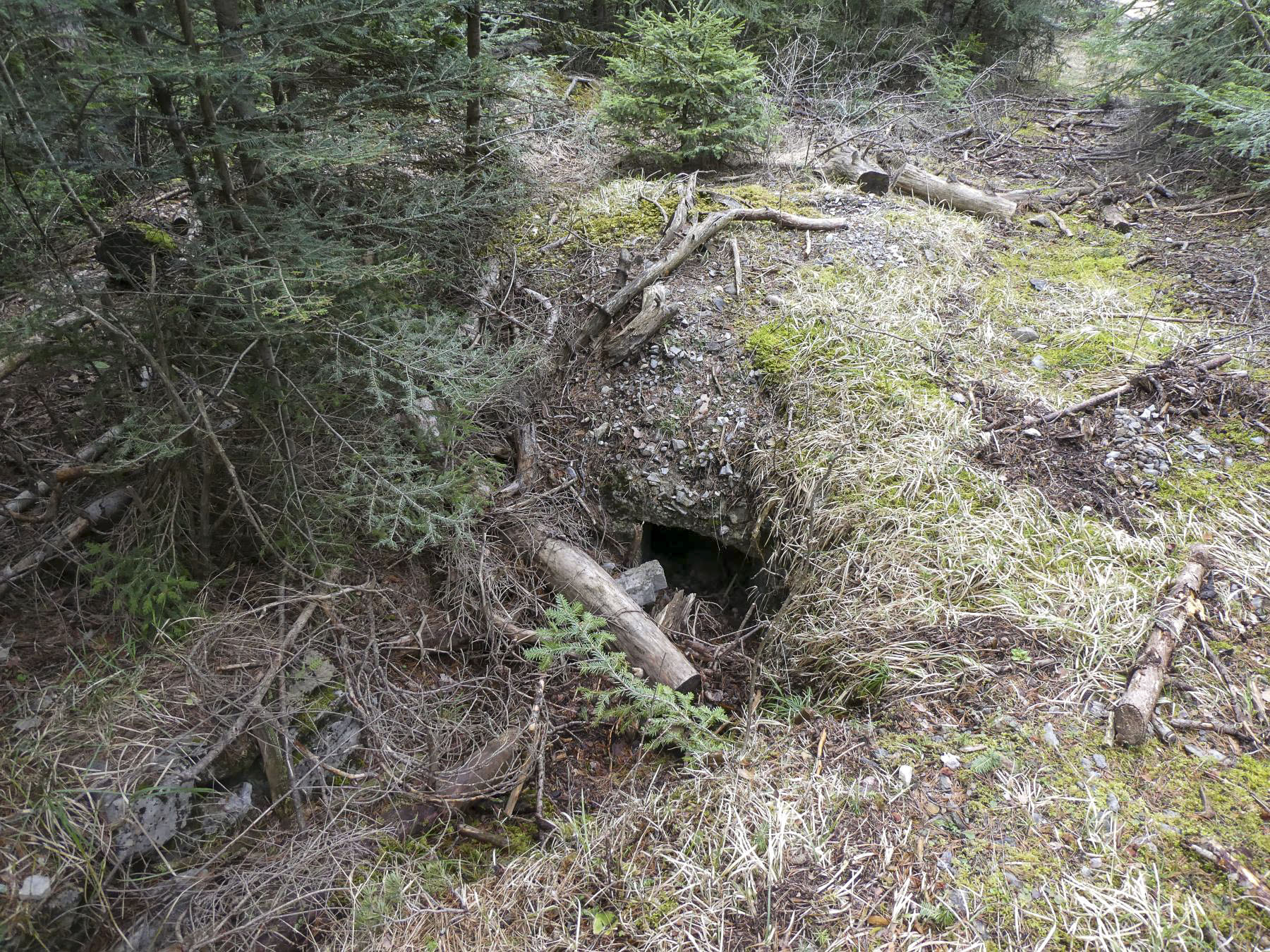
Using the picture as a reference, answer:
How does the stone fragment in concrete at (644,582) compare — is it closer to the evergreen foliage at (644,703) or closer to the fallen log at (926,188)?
the evergreen foliage at (644,703)

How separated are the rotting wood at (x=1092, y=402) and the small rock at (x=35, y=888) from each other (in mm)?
4963

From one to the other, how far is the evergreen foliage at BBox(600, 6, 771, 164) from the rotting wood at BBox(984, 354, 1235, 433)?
4.01m

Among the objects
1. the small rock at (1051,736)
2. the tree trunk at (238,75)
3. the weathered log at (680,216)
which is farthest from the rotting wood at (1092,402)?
the tree trunk at (238,75)

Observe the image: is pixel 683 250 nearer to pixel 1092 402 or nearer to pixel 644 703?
pixel 1092 402

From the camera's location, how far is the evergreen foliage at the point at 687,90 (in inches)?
230

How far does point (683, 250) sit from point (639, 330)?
102cm

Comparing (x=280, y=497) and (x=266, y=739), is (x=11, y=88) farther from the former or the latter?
(x=266, y=739)

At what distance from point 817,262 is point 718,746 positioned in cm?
420

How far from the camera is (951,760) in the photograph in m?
2.60

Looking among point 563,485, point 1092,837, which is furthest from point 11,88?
point 1092,837

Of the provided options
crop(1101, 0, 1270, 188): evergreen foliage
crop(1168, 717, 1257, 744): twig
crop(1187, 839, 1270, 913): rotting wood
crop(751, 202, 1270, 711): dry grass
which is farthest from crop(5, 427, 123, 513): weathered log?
crop(1101, 0, 1270, 188): evergreen foliage

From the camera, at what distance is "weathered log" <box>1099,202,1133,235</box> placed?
611cm

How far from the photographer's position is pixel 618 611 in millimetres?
3658

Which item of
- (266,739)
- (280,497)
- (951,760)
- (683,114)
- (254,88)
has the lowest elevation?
(266,739)
